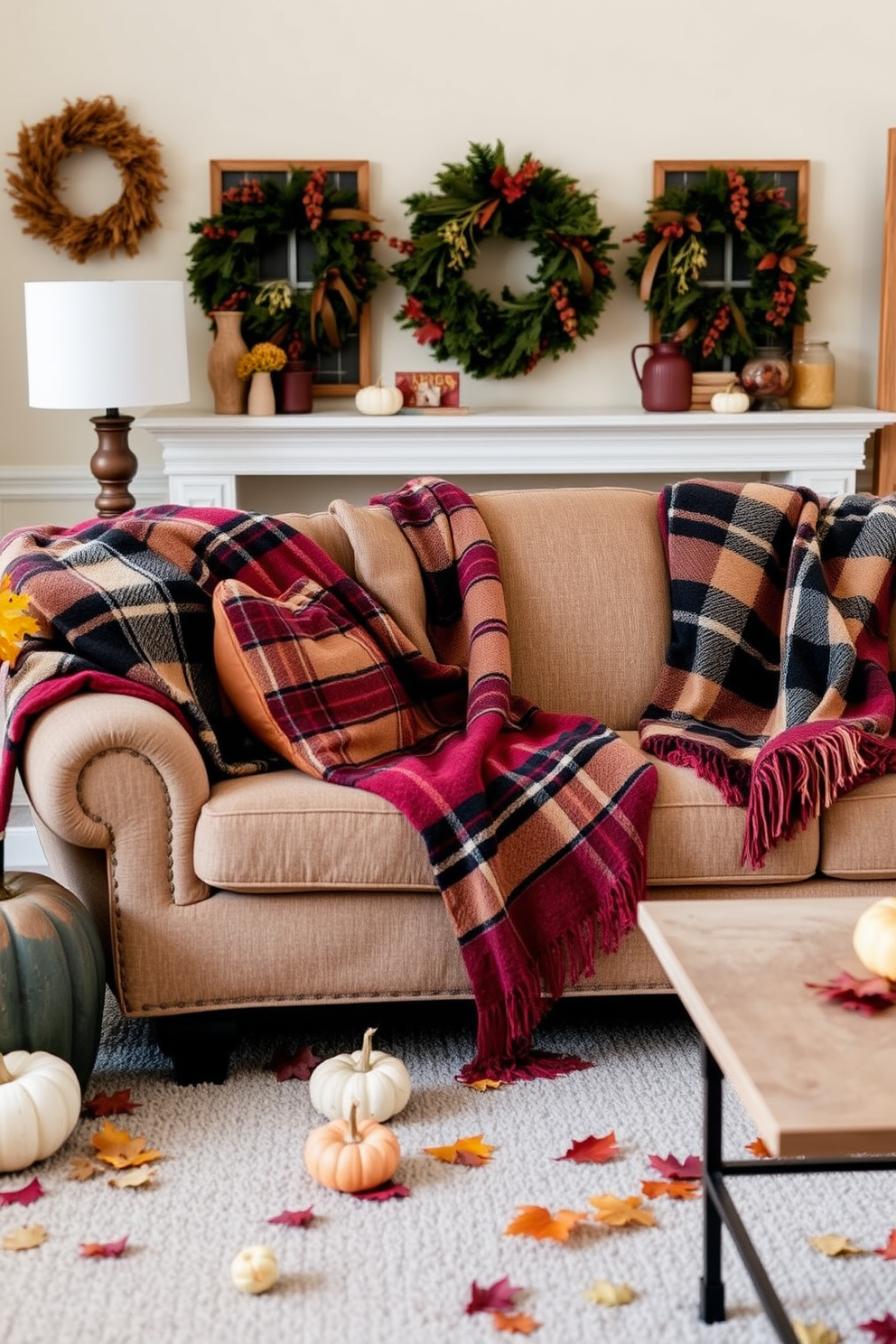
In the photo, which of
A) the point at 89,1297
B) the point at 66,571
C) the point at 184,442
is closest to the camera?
the point at 89,1297

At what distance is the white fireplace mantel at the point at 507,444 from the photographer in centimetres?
422

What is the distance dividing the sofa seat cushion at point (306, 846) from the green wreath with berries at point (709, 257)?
260cm

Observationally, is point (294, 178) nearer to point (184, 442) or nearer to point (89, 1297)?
point (184, 442)

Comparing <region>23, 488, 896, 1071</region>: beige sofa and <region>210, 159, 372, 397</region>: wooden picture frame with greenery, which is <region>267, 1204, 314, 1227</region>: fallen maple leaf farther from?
<region>210, 159, 372, 397</region>: wooden picture frame with greenery

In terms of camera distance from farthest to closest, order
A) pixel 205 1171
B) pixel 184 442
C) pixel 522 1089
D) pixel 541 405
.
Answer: pixel 541 405 → pixel 184 442 → pixel 522 1089 → pixel 205 1171

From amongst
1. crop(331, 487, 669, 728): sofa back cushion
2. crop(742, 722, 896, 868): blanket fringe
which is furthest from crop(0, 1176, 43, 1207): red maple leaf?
crop(331, 487, 669, 728): sofa back cushion

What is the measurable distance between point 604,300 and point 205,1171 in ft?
10.1

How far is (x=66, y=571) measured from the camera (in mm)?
2486

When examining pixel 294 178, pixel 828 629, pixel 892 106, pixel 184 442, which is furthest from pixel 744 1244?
pixel 892 106

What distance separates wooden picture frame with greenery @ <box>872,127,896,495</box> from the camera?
434 cm

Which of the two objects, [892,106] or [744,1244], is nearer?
[744,1244]

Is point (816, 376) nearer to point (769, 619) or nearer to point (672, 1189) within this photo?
point (769, 619)

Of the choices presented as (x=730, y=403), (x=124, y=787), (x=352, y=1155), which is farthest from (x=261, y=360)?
(x=352, y=1155)

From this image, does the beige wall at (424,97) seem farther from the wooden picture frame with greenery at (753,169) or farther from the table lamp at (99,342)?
the table lamp at (99,342)
